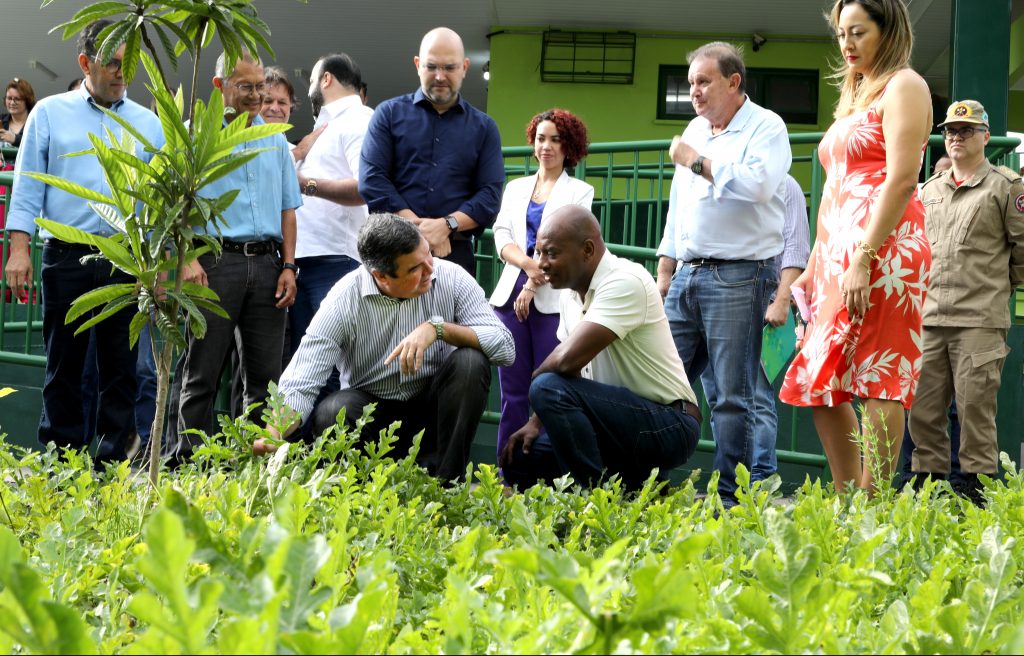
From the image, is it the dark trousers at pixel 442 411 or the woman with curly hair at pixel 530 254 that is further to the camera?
the woman with curly hair at pixel 530 254

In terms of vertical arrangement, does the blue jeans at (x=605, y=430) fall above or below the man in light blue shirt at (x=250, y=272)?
below

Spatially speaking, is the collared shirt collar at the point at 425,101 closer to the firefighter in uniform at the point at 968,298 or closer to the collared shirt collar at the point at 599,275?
the collared shirt collar at the point at 599,275

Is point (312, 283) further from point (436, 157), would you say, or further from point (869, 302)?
point (869, 302)

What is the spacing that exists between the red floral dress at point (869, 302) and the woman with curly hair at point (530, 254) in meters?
1.35

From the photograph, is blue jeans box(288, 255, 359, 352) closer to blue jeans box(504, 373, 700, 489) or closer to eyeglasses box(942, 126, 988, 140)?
blue jeans box(504, 373, 700, 489)

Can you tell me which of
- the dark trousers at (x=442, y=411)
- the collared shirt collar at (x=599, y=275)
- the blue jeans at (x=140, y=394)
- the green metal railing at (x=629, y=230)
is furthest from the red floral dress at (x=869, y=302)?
the blue jeans at (x=140, y=394)

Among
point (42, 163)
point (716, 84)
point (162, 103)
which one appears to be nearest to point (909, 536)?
point (162, 103)

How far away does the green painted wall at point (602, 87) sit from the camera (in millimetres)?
15047

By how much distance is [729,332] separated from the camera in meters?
4.56

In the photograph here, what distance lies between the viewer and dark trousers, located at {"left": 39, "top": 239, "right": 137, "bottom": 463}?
193 inches

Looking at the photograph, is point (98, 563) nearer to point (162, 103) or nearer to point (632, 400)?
point (162, 103)

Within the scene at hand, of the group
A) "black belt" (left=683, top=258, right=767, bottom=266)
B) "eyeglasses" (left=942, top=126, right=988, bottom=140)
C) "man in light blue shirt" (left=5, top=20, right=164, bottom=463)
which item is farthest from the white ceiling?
"black belt" (left=683, top=258, right=767, bottom=266)

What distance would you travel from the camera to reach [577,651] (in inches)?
37.1

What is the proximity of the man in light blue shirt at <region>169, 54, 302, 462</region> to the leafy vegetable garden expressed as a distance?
1.36 m
